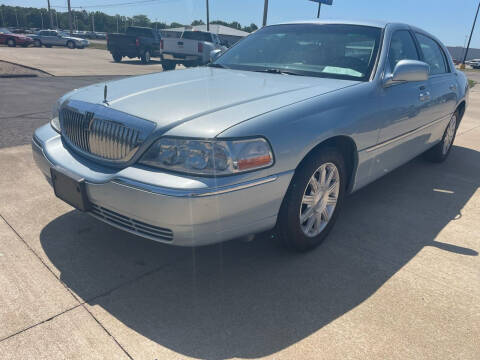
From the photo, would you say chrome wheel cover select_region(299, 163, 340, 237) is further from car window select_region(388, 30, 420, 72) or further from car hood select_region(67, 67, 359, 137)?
car window select_region(388, 30, 420, 72)

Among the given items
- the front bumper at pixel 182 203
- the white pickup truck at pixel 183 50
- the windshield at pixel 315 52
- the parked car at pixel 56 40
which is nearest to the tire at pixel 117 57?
the white pickup truck at pixel 183 50

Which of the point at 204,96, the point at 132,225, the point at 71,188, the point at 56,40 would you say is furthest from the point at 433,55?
the point at 56,40

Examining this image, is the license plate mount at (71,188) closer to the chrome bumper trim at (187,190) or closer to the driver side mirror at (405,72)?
the chrome bumper trim at (187,190)

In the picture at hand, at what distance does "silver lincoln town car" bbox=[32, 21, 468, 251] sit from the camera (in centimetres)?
197

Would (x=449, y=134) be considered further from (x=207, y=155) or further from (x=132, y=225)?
(x=132, y=225)

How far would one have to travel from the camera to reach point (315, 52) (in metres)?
3.26

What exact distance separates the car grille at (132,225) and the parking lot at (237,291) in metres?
0.39

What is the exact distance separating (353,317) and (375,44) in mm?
2190

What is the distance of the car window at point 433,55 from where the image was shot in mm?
4078

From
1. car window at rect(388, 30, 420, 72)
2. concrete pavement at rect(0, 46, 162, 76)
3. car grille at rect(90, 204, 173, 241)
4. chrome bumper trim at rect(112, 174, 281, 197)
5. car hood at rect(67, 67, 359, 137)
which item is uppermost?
car window at rect(388, 30, 420, 72)

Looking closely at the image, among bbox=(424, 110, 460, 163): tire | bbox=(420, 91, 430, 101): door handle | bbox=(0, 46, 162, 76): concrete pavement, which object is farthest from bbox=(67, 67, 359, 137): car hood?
bbox=(0, 46, 162, 76): concrete pavement

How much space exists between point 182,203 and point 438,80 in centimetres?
345

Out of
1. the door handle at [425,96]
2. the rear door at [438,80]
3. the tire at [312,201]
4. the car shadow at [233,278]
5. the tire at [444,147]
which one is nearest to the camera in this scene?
the car shadow at [233,278]

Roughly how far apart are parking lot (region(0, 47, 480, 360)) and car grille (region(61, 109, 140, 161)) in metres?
0.73
